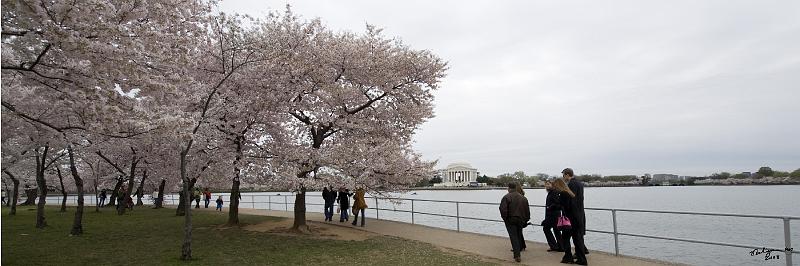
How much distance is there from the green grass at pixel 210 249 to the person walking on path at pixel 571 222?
5.88 ft

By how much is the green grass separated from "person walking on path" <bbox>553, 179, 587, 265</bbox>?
5.88ft

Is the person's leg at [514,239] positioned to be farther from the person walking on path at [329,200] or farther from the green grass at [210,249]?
the person walking on path at [329,200]

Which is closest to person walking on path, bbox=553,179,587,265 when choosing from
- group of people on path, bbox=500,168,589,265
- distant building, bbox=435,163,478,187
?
group of people on path, bbox=500,168,589,265

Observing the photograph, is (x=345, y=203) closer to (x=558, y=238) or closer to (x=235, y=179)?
(x=235, y=179)

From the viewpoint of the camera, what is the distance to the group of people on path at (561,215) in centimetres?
1005

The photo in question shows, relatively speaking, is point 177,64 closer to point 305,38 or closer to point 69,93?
point 69,93

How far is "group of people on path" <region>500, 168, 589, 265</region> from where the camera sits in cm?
1005

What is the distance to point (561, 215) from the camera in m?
10.4

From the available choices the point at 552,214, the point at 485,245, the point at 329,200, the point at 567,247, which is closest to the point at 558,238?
the point at 552,214

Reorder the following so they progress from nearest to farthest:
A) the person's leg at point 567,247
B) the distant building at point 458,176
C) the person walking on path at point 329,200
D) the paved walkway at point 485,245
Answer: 1. the person's leg at point 567,247
2. the paved walkway at point 485,245
3. the person walking on path at point 329,200
4. the distant building at point 458,176

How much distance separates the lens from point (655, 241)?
72.4ft

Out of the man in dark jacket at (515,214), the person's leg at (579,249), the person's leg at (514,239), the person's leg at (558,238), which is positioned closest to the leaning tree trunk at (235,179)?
the man in dark jacket at (515,214)

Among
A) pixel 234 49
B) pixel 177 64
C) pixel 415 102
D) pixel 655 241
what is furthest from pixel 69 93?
pixel 655 241

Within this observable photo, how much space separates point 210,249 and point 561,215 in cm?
826
